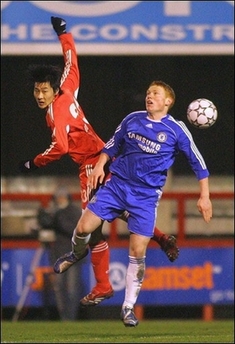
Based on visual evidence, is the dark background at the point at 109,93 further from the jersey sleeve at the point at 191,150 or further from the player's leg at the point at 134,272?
the jersey sleeve at the point at 191,150

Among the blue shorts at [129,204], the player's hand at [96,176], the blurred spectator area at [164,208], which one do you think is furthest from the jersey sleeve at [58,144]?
the blurred spectator area at [164,208]

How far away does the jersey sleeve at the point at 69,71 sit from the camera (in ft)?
41.1

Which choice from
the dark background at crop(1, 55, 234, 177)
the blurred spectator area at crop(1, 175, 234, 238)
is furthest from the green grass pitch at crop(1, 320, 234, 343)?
the dark background at crop(1, 55, 234, 177)

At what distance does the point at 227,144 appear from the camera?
72.9 feet

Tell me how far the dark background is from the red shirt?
905cm

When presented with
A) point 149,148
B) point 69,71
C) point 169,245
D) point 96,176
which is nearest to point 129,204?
point 96,176

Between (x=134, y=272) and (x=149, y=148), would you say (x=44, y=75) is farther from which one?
(x=134, y=272)

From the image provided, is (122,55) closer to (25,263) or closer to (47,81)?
(25,263)

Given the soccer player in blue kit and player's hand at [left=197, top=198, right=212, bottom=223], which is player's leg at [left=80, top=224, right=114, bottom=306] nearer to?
the soccer player in blue kit

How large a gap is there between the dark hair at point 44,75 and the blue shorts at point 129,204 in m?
1.01

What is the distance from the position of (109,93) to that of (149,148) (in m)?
9.86

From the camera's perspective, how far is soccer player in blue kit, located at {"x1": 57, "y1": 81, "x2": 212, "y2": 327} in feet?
39.7

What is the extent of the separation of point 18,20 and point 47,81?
874 centimetres

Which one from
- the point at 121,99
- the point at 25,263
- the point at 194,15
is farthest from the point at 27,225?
the point at 194,15
